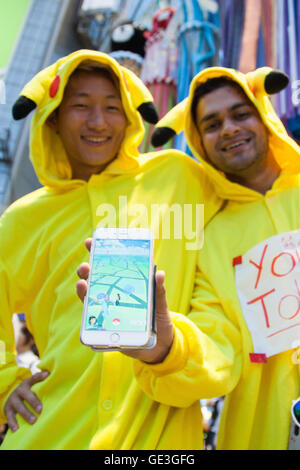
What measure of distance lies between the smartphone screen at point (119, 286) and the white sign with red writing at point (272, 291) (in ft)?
1.60

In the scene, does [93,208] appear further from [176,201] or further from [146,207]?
[176,201]

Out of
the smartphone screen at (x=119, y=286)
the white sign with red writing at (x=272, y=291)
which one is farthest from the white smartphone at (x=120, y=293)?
the white sign with red writing at (x=272, y=291)

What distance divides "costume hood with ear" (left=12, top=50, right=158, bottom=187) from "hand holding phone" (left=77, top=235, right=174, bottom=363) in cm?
74

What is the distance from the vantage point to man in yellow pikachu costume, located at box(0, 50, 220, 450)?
1.11m

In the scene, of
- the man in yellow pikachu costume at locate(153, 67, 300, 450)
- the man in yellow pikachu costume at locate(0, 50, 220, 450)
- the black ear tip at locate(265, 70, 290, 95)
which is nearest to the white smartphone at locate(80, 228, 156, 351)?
the man in yellow pikachu costume at locate(0, 50, 220, 450)

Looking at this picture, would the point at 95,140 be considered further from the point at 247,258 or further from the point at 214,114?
the point at 247,258

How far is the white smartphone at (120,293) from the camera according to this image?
0.83 meters

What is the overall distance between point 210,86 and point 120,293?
41.4 inches

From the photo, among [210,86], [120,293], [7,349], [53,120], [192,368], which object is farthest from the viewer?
[53,120]

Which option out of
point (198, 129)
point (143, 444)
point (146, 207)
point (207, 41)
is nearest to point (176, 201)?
point (146, 207)

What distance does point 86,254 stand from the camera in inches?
54.6

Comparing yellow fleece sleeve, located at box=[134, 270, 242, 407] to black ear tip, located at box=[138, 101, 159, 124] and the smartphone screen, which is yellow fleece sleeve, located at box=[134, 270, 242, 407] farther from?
black ear tip, located at box=[138, 101, 159, 124]

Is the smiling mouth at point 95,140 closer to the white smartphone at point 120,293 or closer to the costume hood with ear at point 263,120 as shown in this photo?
the costume hood with ear at point 263,120

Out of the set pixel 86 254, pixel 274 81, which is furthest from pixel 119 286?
pixel 274 81
